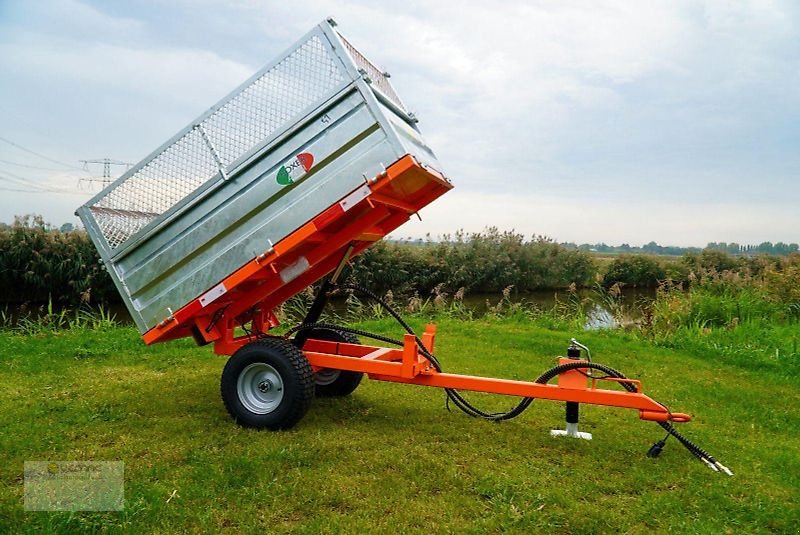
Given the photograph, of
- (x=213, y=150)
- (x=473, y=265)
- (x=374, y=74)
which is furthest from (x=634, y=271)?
(x=213, y=150)

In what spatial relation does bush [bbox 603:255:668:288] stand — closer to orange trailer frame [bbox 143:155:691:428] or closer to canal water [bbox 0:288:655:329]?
canal water [bbox 0:288:655:329]

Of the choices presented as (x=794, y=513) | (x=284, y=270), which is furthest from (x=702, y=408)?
(x=284, y=270)

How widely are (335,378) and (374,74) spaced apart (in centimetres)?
280

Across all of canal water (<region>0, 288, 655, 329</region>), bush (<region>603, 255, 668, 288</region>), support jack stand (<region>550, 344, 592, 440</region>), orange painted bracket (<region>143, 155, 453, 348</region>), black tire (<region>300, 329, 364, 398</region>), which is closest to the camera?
orange painted bracket (<region>143, 155, 453, 348</region>)

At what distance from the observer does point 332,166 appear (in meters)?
4.62

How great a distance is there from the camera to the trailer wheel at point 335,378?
595 cm

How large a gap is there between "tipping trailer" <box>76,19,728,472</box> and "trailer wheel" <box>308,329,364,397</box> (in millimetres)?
553

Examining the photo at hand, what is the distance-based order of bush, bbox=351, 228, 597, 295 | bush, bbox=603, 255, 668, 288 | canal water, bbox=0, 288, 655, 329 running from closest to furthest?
canal water, bbox=0, 288, 655, 329
bush, bbox=351, 228, 597, 295
bush, bbox=603, 255, 668, 288

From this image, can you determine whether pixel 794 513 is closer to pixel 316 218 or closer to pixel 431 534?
pixel 431 534

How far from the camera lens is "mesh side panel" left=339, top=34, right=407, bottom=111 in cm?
479

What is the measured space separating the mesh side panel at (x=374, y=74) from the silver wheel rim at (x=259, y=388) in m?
2.41

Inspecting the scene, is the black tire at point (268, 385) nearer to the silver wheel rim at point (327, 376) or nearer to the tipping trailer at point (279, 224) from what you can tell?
the tipping trailer at point (279, 224)

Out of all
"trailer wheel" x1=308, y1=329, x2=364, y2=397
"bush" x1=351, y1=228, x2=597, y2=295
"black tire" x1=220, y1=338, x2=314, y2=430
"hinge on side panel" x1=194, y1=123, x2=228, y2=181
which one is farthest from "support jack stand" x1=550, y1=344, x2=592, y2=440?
"bush" x1=351, y1=228, x2=597, y2=295

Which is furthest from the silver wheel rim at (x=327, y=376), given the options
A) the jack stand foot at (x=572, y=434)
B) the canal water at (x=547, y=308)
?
the canal water at (x=547, y=308)
